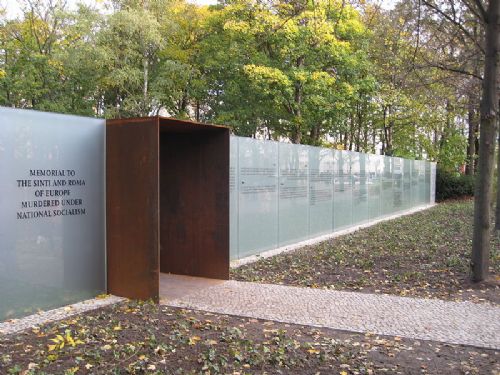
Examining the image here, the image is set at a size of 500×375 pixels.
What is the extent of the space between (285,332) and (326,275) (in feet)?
10.7

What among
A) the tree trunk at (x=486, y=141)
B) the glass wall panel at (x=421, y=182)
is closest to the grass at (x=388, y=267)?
the tree trunk at (x=486, y=141)

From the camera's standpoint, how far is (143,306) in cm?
627

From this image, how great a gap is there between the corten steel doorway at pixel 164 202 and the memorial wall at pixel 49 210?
9.0 inches

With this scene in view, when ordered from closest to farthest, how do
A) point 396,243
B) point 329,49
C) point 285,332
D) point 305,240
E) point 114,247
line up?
point 285,332 → point 114,247 → point 396,243 → point 305,240 → point 329,49

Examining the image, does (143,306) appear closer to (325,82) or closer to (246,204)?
(246,204)

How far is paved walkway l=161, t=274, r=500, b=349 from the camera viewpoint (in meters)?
5.52

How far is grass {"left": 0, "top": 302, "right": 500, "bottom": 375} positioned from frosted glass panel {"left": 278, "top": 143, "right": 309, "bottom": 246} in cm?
625

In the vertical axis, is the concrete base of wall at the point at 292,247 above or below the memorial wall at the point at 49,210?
below

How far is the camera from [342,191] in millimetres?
15570

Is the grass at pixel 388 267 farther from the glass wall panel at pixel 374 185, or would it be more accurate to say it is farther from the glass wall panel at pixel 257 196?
the glass wall panel at pixel 374 185

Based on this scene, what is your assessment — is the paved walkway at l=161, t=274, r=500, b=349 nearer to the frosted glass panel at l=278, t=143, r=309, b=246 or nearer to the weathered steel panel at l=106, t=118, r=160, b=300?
the weathered steel panel at l=106, t=118, r=160, b=300

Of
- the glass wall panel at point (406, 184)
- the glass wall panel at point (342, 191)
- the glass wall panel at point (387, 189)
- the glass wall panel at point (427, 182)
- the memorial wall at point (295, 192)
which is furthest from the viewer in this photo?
the glass wall panel at point (427, 182)

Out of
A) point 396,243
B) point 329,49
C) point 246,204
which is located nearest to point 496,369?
point 246,204

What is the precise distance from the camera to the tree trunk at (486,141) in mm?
7508
